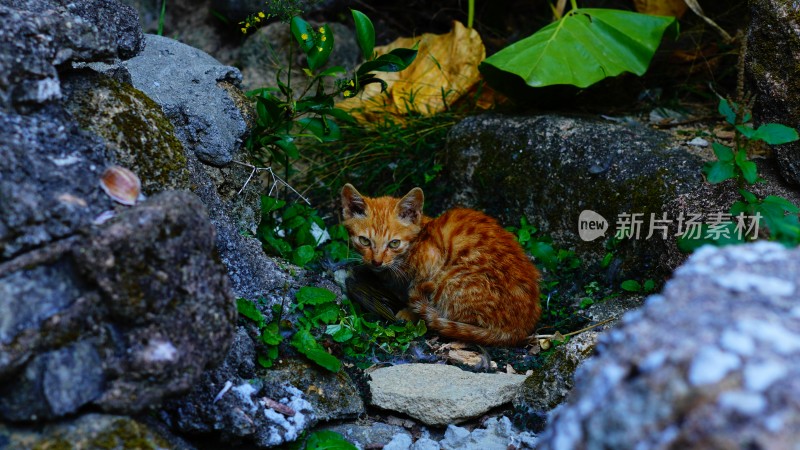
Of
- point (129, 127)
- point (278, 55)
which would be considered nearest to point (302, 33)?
point (129, 127)

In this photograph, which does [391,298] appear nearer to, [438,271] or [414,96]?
[438,271]

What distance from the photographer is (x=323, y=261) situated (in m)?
4.10

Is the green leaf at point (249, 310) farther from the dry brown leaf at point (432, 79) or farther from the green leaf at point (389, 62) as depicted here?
the dry brown leaf at point (432, 79)

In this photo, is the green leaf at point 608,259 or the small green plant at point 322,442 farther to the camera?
the green leaf at point 608,259

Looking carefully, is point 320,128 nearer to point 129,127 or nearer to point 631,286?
point 129,127

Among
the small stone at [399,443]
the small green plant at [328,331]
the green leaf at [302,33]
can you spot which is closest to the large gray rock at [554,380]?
the small stone at [399,443]

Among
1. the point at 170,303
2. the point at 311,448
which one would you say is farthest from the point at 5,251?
the point at 311,448

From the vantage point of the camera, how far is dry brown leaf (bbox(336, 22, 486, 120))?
206 inches

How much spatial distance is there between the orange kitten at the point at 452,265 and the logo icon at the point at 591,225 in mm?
452

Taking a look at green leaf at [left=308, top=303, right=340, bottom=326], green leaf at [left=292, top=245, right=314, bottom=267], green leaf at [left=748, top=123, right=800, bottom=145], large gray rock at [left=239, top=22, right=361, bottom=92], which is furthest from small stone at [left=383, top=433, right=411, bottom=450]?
large gray rock at [left=239, top=22, right=361, bottom=92]

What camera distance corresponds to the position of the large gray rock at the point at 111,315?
1.94 m

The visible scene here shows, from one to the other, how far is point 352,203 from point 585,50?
5.25 feet

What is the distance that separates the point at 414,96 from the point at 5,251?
3.60 m

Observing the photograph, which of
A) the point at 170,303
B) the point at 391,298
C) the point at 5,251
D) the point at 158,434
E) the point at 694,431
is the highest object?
the point at 694,431
